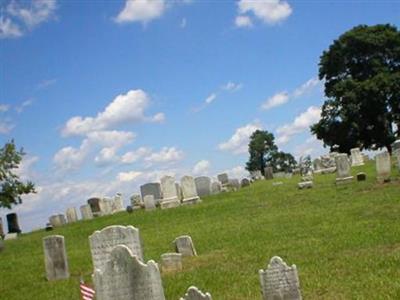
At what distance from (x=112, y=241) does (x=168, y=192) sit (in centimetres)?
2167

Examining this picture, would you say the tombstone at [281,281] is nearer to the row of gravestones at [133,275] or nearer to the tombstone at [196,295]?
the row of gravestones at [133,275]

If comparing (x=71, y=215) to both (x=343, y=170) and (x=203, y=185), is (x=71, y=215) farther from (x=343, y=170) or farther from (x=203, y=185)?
(x=343, y=170)

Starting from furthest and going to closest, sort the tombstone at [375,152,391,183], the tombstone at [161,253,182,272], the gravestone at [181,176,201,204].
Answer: the gravestone at [181,176,201,204] < the tombstone at [375,152,391,183] < the tombstone at [161,253,182,272]

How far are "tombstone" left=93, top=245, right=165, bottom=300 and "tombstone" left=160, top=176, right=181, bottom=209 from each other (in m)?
23.9

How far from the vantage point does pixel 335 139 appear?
5516 cm

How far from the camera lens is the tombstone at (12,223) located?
142 ft

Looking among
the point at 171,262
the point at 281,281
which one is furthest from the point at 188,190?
the point at 281,281

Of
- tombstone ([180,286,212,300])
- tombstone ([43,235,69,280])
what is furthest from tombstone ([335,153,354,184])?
tombstone ([180,286,212,300])

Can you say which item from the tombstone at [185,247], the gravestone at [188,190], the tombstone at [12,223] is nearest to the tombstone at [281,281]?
the tombstone at [185,247]

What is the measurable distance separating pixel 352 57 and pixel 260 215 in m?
37.5

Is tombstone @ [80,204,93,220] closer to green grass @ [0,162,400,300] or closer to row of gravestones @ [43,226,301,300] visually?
green grass @ [0,162,400,300]

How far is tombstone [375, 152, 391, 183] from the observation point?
26636mm

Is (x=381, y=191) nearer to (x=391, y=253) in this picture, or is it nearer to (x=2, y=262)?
(x=391, y=253)

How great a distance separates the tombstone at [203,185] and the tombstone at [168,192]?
19.9ft
